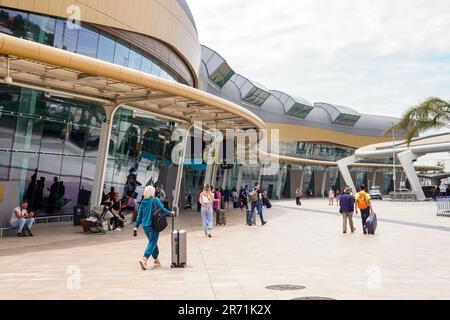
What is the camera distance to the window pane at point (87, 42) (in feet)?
59.9

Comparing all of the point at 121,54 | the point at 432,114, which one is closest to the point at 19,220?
the point at 121,54

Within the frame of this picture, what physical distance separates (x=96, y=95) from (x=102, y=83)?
2267mm

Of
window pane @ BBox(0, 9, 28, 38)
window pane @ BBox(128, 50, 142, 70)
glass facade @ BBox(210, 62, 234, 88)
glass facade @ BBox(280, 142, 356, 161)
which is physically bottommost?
window pane @ BBox(0, 9, 28, 38)

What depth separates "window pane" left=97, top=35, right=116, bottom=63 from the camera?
19203 millimetres

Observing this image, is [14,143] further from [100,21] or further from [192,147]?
[192,147]

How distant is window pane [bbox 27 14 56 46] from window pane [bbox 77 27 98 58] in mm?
1244

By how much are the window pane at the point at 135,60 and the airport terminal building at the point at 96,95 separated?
4 centimetres

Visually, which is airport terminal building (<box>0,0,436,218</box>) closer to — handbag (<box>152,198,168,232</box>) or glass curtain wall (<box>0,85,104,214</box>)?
glass curtain wall (<box>0,85,104,214</box>)

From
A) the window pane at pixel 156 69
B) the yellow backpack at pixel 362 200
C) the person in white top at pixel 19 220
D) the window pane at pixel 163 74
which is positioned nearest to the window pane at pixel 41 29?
the person in white top at pixel 19 220

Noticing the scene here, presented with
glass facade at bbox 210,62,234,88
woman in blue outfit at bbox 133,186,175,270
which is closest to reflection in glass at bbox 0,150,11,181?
woman in blue outfit at bbox 133,186,175,270

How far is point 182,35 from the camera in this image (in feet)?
84.0

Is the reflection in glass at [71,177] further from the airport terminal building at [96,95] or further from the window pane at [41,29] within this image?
the window pane at [41,29]

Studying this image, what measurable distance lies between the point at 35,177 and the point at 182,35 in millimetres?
11731
